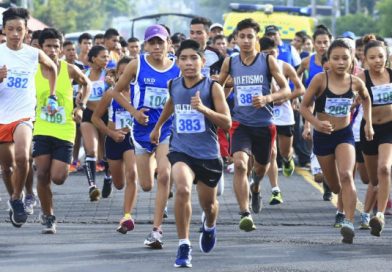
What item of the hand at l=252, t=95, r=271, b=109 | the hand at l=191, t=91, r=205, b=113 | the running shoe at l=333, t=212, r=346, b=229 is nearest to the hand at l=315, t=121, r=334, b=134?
the hand at l=252, t=95, r=271, b=109

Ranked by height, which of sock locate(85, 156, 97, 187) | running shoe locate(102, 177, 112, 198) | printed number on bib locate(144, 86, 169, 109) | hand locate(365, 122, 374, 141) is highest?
printed number on bib locate(144, 86, 169, 109)

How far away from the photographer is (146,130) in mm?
13141

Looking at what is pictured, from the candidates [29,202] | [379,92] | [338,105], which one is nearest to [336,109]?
[338,105]

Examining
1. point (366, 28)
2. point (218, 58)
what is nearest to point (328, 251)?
point (218, 58)

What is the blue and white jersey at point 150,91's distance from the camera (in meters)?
13.1

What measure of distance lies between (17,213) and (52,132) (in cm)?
84

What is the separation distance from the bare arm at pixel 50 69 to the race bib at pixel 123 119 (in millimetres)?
1424

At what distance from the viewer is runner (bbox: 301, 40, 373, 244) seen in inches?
521

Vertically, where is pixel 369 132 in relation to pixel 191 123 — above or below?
below

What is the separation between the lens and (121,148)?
14758mm

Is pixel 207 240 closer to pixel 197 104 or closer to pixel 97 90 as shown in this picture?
pixel 197 104

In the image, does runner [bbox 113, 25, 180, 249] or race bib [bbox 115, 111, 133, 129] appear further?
race bib [bbox 115, 111, 133, 129]

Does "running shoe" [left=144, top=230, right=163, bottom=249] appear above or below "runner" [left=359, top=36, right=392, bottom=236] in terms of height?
below

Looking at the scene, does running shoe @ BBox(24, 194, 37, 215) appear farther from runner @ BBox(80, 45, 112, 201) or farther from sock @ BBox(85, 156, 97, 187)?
sock @ BBox(85, 156, 97, 187)
